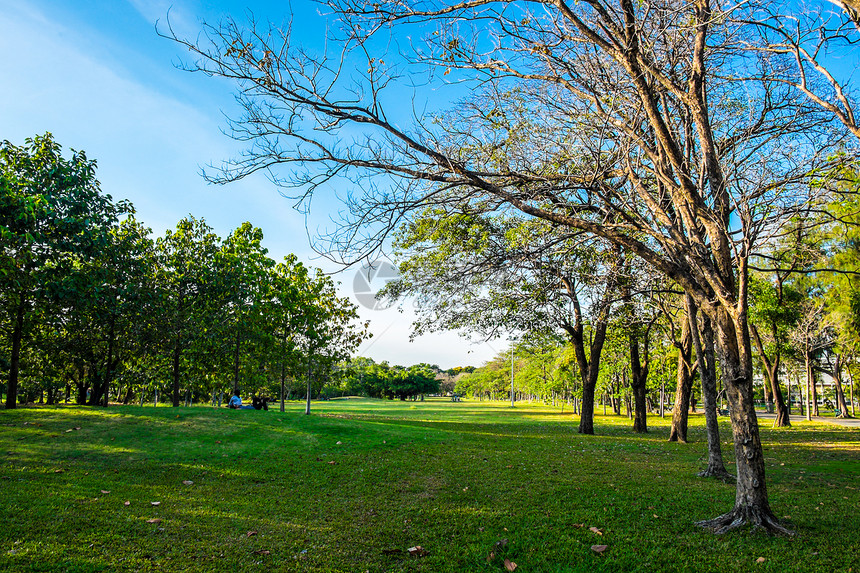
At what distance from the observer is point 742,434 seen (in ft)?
19.5

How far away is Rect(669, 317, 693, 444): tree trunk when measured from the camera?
1562 cm

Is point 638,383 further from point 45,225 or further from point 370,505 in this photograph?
point 45,225

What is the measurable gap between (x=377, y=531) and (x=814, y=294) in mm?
35070

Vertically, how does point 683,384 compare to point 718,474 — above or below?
above

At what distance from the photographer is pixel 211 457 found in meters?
10.5

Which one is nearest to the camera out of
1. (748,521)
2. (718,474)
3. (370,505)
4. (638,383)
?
(748,521)

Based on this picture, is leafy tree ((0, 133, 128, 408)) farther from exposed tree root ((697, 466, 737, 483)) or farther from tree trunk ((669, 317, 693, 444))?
tree trunk ((669, 317, 693, 444))

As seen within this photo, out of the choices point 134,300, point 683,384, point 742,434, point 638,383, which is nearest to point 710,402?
point 742,434

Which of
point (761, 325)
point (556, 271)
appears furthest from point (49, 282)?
point (761, 325)

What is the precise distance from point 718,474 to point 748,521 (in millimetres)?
4400

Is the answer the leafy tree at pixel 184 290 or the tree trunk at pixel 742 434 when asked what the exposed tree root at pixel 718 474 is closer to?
the tree trunk at pixel 742 434

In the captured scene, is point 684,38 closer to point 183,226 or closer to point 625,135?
point 625,135

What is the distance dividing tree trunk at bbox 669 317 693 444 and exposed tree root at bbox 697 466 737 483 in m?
5.84

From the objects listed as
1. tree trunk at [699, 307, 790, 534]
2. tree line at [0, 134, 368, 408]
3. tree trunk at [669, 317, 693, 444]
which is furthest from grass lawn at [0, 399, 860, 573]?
tree line at [0, 134, 368, 408]
